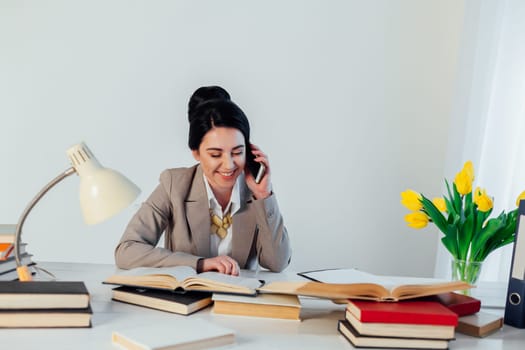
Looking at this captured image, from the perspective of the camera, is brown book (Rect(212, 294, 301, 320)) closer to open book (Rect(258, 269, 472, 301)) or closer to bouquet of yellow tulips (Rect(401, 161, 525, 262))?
open book (Rect(258, 269, 472, 301))

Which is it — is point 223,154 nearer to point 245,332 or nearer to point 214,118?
point 214,118

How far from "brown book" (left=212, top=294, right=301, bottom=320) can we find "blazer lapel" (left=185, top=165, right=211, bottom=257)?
0.70m

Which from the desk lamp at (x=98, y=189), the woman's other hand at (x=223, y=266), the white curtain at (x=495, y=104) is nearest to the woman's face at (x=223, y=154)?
the woman's other hand at (x=223, y=266)

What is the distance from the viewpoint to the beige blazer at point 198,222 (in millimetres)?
2240

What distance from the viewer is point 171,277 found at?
63.9 inches

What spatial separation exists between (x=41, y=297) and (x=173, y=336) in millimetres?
296

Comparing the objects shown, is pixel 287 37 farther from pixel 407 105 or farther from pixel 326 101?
pixel 407 105

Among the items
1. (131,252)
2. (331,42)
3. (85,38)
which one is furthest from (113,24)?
(131,252)

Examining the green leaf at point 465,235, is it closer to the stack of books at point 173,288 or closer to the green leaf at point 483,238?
the green leaf at point 483,238

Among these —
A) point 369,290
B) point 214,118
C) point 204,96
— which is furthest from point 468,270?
point 204,96

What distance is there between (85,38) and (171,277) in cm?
226

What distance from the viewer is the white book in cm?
124

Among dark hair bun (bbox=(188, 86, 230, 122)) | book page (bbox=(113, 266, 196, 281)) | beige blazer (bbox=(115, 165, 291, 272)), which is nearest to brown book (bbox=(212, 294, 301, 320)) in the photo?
book page (bbox=(113, 266, 196, 281))

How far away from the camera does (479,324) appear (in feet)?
5.02
